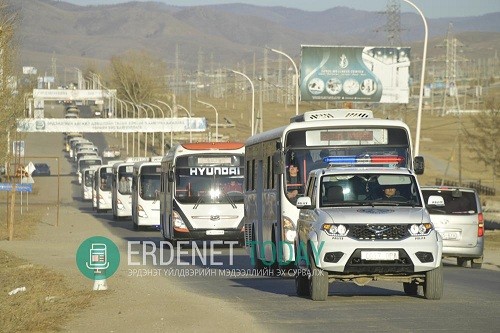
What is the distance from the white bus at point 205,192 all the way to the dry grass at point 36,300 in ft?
23.8

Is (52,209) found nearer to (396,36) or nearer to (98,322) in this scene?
(396,36)

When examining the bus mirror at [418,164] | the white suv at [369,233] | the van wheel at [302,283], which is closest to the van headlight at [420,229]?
the white suv at [369,233]

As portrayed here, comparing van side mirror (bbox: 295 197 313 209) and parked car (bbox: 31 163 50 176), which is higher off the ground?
van side mirror (bbox: 295 197 313 209)

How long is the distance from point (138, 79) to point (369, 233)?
16383 cm

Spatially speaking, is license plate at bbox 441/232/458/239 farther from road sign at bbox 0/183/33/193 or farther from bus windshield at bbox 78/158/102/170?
bus windshield at bbox 78/158/102/170

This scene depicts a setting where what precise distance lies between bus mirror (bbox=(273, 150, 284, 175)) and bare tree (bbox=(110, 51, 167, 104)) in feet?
505

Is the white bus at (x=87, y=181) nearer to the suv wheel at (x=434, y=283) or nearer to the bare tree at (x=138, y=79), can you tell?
the suv wheel at (x=434, y=283)

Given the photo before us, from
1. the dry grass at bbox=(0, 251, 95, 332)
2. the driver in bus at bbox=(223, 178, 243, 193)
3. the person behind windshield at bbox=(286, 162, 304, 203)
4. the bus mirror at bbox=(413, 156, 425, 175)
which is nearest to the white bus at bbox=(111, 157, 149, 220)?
the driver in bus at bbox=(223, 178, 243, 193)

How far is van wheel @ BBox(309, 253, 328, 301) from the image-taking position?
16750 mm

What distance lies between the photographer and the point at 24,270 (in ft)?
85.8

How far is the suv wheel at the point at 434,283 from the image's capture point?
662 inches

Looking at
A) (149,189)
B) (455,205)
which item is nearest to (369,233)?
(455,205)

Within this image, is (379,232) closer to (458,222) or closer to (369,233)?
(369,233)

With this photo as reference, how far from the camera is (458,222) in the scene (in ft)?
89.7
